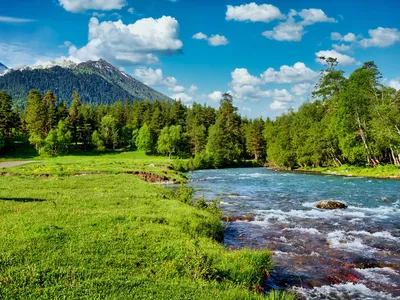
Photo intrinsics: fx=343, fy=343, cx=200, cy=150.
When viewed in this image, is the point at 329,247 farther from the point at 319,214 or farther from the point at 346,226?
the point at 319,214

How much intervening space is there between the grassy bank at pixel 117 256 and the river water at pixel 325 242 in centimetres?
188

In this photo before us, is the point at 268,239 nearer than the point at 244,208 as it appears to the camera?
Yes

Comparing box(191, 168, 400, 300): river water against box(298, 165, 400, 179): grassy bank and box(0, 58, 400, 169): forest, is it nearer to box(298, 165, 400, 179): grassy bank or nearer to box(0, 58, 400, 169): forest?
box(298, 165, 400, 179): grassy bank

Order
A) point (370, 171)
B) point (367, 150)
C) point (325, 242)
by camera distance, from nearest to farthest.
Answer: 1. point (325, 242)
2. point (370, 171)
3. point (367, 150)

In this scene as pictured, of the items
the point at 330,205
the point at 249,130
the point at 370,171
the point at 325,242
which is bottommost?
the point at 325,242

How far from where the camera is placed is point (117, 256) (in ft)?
38.9

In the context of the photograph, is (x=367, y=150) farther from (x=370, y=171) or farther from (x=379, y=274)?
(x=379, y=274)

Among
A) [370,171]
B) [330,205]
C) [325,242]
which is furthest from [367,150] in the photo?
[325,242]

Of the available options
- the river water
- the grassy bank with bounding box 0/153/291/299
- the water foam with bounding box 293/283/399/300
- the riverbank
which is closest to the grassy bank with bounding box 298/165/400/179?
the riverbank

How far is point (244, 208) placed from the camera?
30.0 m

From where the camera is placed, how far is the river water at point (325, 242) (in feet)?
43.8

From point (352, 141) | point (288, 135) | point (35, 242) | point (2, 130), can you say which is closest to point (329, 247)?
point (35, 242)

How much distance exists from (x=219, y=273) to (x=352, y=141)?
6648 cm

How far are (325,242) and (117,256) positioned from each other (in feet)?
40.3
